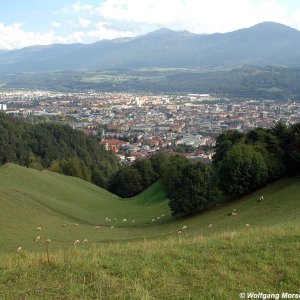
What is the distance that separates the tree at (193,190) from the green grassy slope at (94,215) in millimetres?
1351

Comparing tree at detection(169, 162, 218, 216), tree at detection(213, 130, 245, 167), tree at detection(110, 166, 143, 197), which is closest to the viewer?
tree at detection(169, 162, 218, 216)

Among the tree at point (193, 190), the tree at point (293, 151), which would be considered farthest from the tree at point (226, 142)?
the tree at point (193, 190)

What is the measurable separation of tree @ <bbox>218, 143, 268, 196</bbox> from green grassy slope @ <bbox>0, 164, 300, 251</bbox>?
1267mm

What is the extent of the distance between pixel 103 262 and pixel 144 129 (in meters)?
172

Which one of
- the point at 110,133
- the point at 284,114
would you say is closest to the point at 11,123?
the point at 110,133

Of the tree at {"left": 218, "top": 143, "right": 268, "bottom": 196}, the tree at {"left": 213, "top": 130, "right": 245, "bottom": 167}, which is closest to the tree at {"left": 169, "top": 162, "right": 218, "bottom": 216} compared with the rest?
the tree at {"left": 218, "top": 143, "right": 268, "bottom": 196}

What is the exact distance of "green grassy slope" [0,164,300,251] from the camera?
22.6 m

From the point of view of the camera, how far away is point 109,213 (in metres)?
41.7

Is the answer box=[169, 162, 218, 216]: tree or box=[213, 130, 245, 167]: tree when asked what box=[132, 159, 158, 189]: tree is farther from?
box=[169, 162, 218, 216]: tree

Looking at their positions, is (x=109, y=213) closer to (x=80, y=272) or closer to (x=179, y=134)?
(x=80, y=272)

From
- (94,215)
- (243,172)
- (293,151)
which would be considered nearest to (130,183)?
(94,215)

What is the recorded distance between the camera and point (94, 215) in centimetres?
3788

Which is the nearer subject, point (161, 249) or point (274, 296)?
point (274, 296)

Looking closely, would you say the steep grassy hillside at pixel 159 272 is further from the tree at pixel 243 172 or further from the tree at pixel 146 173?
the tree at pixel 146 173
